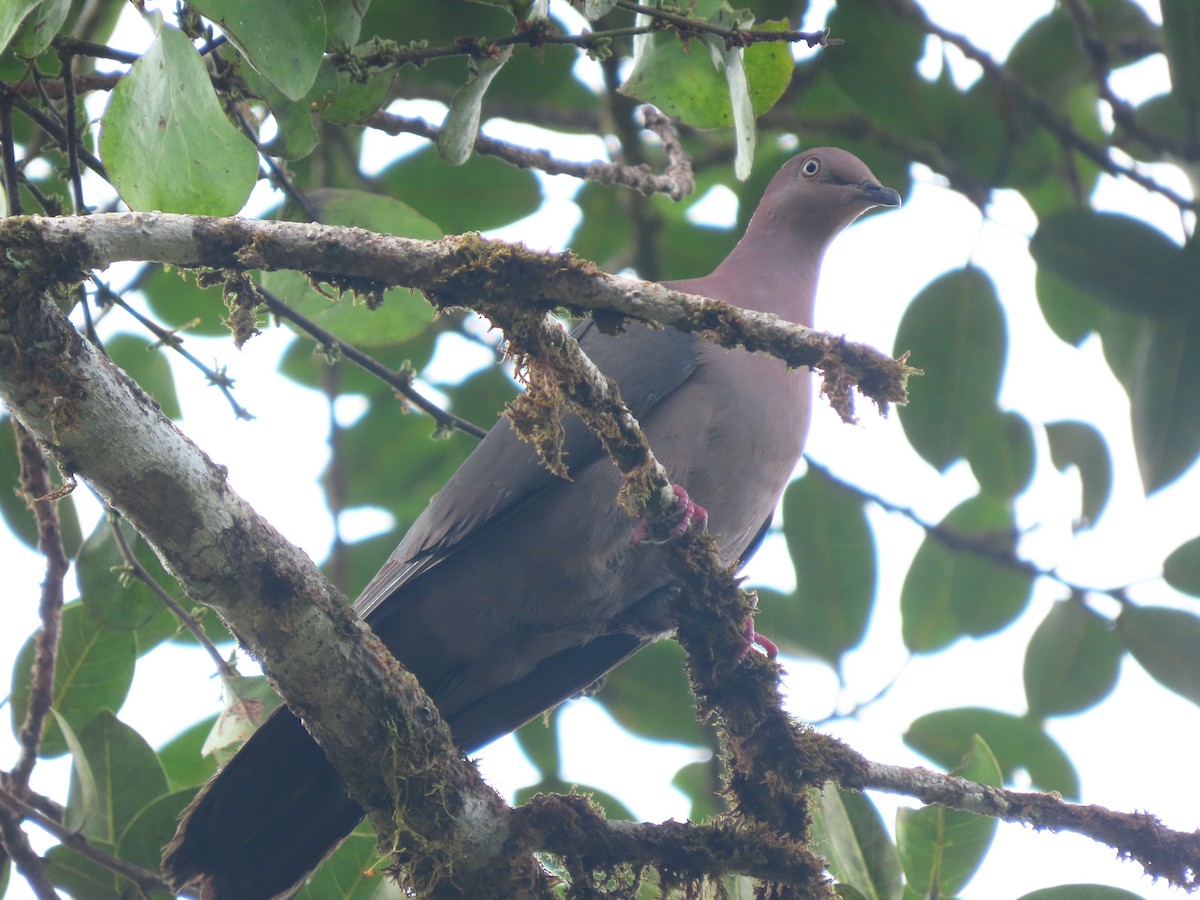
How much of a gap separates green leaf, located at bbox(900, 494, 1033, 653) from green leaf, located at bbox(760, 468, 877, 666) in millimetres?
190

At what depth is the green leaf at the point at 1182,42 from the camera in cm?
369

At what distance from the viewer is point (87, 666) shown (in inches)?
139

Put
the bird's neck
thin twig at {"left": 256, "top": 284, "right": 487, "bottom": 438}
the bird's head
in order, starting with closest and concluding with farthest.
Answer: thin twig at {"left": 256, "top": 284, "right": 487, "bottom": 438} → the bird's neck → the bird's head

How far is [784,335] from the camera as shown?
2.19 meters

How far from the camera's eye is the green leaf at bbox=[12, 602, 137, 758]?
3.53 meters

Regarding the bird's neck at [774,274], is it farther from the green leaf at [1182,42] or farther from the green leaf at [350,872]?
the green leaf at [350,872]

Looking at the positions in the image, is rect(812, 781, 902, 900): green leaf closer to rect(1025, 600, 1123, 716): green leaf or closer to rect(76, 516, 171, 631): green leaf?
rect(1025, 600, 1123, 716): green leaf

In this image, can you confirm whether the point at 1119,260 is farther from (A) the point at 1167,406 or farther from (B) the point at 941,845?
(B) the point at 941,845

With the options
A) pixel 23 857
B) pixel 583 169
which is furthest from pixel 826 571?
pixel 23 857

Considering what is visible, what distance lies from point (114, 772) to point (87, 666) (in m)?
0.42

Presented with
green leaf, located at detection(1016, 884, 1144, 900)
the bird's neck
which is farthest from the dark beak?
green leaf, located at detection(1016, 884, 1144, 900)

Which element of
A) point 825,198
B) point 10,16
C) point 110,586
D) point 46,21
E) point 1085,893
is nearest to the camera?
point 10,16

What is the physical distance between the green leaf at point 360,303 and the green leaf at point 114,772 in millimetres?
1147

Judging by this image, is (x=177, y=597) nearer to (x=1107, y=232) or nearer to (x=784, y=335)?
(x=784, y=335)
